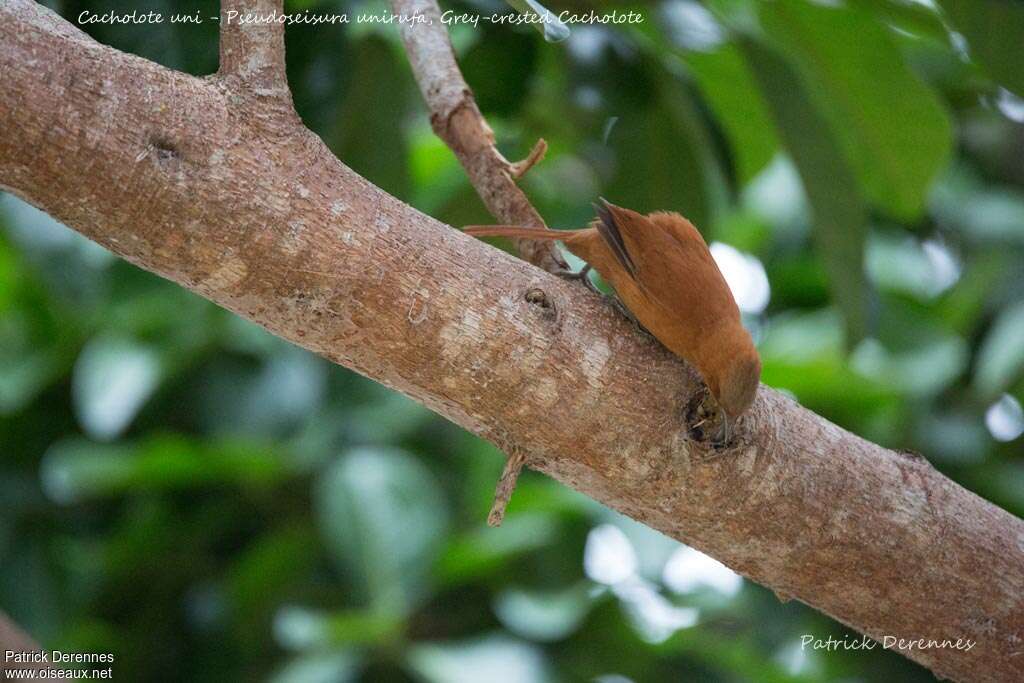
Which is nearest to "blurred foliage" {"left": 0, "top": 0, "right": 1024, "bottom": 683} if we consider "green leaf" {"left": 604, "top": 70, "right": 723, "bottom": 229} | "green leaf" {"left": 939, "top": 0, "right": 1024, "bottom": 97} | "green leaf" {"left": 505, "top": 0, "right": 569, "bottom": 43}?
"green leaf" {"left": 604, "top": 70, "right": 723, "bottom": 229}

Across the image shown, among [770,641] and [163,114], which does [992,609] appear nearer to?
[163,114]

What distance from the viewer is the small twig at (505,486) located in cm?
146

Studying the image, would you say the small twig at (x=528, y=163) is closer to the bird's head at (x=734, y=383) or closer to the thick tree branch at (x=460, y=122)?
the thick tree branch at (x=460, y=122)

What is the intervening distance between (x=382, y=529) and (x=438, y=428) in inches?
29.5

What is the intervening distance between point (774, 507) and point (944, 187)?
3028 mm

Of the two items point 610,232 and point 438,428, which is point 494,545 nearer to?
point 438,428

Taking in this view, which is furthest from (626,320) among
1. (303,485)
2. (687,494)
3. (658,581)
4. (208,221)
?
(303,485)

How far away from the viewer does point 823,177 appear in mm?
2379

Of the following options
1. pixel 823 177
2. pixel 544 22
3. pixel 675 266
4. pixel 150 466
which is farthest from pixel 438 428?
pixel 544 22

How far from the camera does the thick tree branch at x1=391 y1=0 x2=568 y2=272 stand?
1.79 meters

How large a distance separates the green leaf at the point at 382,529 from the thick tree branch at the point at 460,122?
162cm

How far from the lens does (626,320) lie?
1522 millimetres

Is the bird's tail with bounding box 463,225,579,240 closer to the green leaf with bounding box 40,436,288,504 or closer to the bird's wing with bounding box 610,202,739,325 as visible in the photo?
the bird's wing with bounding box 610,202,739,325
